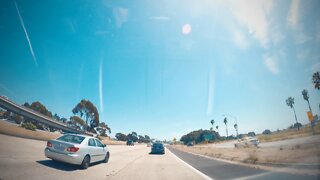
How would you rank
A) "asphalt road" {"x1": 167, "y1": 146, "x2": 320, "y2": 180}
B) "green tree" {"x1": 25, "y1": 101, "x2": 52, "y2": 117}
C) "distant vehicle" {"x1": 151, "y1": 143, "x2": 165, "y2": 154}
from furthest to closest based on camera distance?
"green tree" {"x1": 25, "y1": 101, "x2": 52, "y2": 117}, "distant vehicle" {"x1": 151, "y1": 143, "x2": 165, "y2": 154}, "asphalt road" {"x1": 167, "y1": 146, "x2": 320, "y2": 180}

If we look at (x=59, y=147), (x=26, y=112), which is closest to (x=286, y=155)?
(x=59, y=147)

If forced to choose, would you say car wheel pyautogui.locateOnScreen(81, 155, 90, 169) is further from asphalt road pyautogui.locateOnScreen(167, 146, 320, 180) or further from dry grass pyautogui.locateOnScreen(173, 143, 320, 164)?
dry grass pyautogui.locateOnScreen(173, 143, 320, 164)

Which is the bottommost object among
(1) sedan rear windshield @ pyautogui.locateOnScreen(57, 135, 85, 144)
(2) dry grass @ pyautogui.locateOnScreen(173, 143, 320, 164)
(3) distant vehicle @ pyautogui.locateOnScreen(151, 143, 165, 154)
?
(2) dry grass @ pyautogui.locateOnScreen(173, 143, 320, 164)

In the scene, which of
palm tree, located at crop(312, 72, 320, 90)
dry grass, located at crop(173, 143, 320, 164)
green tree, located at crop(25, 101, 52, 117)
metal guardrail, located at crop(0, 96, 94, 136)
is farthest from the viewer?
green tree, located at crop(25, 101, 52, 117)

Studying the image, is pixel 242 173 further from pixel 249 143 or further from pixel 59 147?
pixel 249 143

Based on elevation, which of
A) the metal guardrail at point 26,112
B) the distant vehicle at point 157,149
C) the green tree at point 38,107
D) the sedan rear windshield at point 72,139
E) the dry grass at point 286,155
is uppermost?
the green tree at point 38,107

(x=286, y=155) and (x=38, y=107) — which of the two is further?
(x=38, y=107)

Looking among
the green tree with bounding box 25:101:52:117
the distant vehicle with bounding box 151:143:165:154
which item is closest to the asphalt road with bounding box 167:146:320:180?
the distant vehicle with bounding box 151:143:165:154

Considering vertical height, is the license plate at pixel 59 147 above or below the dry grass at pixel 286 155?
above

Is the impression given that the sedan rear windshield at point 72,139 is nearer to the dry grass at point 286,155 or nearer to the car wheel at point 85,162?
the car wheel at point 85,162

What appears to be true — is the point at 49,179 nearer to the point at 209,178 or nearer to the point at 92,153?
the point at 92,153

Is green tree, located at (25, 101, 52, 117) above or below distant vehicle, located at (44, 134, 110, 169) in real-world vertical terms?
above

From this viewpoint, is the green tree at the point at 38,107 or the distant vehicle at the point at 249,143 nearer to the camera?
the distant vehicle at the point at 249,143

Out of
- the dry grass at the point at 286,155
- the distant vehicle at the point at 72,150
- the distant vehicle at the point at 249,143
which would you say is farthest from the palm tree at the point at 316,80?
the distant vehicle at the point at 72,150
